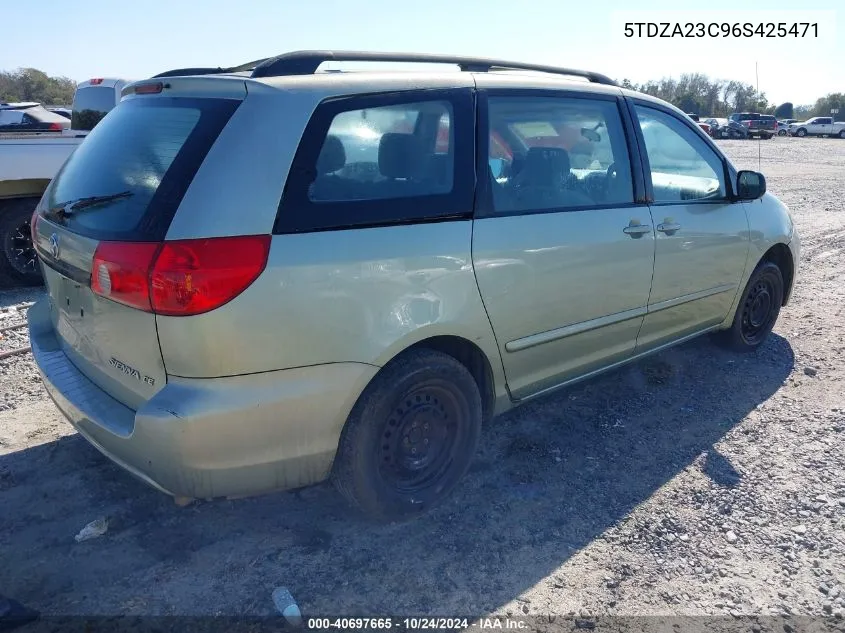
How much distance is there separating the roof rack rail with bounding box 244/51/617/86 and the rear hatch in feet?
1.06

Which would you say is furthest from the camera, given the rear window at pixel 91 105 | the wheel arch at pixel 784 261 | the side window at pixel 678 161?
the rear window at pixel 91 105

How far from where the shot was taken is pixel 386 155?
2.82m

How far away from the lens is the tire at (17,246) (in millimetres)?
6445

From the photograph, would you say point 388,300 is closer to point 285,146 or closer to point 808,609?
point 285,146

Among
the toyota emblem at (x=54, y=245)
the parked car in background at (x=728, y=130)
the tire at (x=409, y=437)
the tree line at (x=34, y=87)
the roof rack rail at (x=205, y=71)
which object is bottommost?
the tire at (x=409, y=437)

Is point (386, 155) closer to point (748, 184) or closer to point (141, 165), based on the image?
point (141, 165)

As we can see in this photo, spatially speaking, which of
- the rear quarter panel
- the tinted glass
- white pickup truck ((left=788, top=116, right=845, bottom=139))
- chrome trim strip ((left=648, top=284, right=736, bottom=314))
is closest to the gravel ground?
chrome trim strip ((left=648, top=284, right=736, bottom=314))

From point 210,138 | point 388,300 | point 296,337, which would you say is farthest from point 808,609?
point 210,138

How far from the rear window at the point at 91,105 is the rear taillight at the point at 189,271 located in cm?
975

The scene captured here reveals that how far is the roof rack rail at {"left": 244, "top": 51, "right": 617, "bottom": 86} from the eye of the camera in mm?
2752

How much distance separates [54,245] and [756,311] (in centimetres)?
460

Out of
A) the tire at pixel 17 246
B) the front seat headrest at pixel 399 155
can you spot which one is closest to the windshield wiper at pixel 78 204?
the front seat headrest at pixel 399 155

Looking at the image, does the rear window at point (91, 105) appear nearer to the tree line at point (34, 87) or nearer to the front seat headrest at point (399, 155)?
the front seat headrest at point (399, 155)

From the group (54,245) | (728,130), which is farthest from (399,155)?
(728,130)
